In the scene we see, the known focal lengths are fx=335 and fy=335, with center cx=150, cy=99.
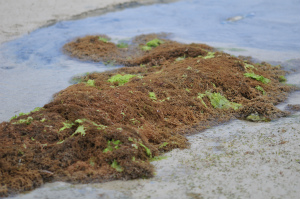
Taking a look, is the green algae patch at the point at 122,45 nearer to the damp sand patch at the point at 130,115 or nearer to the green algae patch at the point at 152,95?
the damp sand patch at the point at 130,115

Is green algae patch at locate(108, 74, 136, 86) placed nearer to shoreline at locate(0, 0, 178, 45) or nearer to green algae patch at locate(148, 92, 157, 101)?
green algae patch at locate(148, 92, 157, 101)

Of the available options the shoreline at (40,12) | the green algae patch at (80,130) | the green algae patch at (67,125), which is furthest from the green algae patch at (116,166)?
the shoreline at (40,12)

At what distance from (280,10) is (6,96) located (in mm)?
13517

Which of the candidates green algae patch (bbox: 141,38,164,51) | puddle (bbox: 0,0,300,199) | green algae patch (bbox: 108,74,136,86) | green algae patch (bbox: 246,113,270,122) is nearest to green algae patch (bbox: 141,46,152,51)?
green algae patch (bbox: 141,38,164,51)

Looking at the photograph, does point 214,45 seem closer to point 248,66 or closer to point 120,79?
point 248,66

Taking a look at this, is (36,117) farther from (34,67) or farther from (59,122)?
(34,67)

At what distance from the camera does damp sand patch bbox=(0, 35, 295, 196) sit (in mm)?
4754

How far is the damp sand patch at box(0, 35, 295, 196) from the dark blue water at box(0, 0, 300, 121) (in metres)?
0.89

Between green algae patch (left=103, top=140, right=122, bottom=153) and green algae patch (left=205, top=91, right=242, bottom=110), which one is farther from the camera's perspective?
green algae patch (left=205, top=91, right=242, bottom=110)

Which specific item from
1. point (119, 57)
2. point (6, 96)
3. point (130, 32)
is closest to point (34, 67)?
point (6, 96)

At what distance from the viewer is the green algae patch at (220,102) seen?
7285 millimetres

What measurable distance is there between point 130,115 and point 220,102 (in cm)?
227

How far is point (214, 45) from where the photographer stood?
37.7 feet

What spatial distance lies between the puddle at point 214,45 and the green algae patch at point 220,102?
2.07 feet
